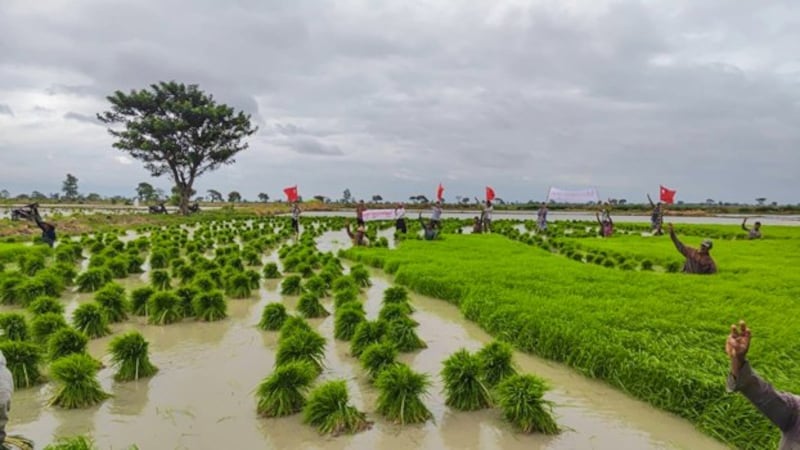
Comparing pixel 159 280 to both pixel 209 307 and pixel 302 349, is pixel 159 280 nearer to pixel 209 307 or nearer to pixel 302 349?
pixel 209 307

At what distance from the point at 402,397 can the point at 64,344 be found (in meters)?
5.58

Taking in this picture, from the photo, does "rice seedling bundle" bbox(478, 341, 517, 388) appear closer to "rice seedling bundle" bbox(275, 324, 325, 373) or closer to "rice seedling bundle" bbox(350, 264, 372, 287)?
"rice seedling bundle" bbox(275, 324, 325, 373)

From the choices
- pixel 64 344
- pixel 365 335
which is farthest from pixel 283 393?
pixel 64 344

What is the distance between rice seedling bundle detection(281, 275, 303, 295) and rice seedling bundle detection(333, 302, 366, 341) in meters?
4.71

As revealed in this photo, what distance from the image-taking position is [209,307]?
1160 centimetres

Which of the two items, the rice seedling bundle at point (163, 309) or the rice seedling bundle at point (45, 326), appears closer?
→ the rice seedling bundle at point (45, 326)

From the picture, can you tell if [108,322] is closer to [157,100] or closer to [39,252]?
[39,252]

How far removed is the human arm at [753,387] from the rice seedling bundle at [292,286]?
12.8m

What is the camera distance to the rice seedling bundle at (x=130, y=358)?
7828 mm

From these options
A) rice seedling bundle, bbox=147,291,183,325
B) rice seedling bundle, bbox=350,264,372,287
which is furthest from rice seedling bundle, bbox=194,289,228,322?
rice seedling bundle, bbox=350,264,372,287

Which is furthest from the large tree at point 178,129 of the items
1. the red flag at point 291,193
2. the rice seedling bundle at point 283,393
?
the rice seedling bundle at point 283,393

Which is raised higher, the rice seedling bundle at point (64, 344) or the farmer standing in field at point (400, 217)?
the farmer standing in field at point (400, 217)

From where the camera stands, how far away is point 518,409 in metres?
6.39

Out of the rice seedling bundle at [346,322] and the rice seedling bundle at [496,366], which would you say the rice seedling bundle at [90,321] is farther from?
the rice seedling bundle at [496,366]
